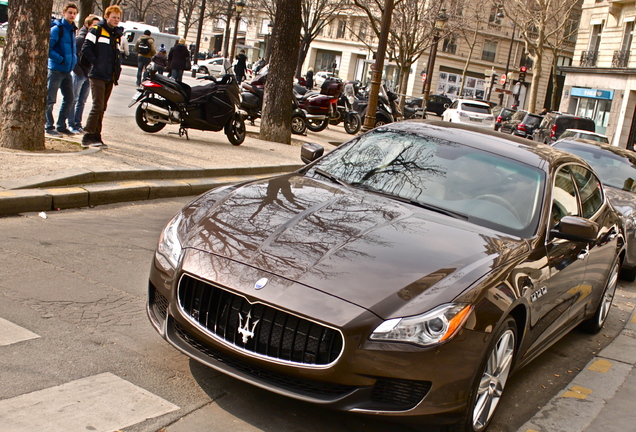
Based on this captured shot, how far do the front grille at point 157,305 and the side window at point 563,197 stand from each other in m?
2.49

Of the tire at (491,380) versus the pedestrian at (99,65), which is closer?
the tire at (491,380)

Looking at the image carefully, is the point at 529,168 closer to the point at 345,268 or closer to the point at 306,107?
the point at 345,268

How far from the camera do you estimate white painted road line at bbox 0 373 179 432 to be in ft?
10.8

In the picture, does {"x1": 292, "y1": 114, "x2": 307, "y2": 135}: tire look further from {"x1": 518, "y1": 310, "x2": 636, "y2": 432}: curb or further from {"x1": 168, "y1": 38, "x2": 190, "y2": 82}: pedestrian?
{"x1": 518, "y1": 310, "x2": 636, "y2": 432}: curb

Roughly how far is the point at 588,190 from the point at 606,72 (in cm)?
4688

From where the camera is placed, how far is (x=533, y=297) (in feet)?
13.9

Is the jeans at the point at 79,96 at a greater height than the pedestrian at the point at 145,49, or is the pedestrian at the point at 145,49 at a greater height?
the pedestrian at the point at 145,49

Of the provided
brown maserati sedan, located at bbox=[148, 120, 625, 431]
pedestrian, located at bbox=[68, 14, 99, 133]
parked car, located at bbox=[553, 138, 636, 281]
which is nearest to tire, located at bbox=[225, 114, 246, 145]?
pedestrian, located at bbox=[68, 14, 99, 133]

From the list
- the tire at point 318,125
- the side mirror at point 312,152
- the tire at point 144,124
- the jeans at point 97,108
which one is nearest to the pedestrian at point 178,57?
the tire at point 318,125

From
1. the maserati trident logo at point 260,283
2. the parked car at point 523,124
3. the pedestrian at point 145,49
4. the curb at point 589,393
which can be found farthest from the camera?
the parked car at point 523,124

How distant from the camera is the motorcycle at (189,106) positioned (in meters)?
13.1

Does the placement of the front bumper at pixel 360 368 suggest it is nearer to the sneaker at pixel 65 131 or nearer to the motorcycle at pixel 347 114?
the sneaker at pixel 65 131

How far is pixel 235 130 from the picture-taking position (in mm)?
14305

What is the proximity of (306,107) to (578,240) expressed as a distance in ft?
53.9
